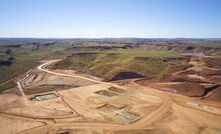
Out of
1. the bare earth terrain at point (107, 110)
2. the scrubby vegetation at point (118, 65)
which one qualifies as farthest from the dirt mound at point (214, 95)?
the scrubby vegetation at point (118, 65)

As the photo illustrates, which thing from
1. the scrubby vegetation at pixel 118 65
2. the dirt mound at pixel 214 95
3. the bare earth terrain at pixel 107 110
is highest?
the scrubby vegetation at pixel 118 65

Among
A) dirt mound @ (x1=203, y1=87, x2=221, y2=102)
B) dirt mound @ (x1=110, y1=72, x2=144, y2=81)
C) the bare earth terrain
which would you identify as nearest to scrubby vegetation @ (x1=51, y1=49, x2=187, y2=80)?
dirt mound @ (x1=110, y1=72, x2=144, y2=81)

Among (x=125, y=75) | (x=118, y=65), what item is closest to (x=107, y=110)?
(x=125, y=75)

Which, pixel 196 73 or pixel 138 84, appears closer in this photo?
pixel 138 84

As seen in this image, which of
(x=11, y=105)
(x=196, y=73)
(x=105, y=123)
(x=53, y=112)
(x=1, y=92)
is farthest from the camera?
(x=196, y=73)

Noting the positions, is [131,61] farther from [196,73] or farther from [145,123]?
[145,123]

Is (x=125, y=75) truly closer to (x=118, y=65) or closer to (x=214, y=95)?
(x=118, y=65)

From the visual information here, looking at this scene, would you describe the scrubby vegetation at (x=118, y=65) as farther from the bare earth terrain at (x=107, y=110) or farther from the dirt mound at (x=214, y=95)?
the dirt mound at (x=214, y=95)

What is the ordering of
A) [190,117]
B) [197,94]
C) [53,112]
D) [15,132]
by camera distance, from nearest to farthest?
[15,132] → [190,117] → [53,112] → [197,94]

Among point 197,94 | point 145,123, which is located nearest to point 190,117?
point 145,123
